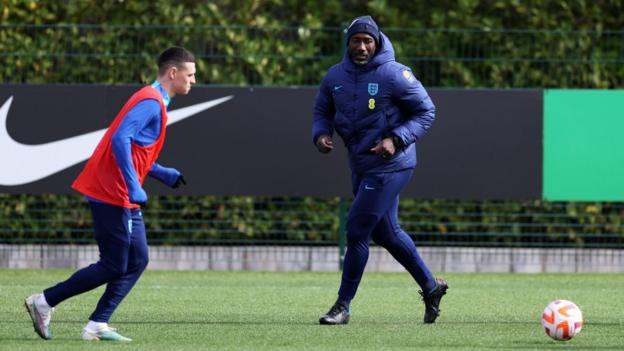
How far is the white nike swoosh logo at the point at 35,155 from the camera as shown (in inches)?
529

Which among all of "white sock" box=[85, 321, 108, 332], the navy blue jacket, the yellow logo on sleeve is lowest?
"white sock" box=[85, 321, 108, 332]

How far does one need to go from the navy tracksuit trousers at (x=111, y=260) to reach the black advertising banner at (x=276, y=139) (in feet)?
18.8

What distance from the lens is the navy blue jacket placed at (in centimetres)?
883

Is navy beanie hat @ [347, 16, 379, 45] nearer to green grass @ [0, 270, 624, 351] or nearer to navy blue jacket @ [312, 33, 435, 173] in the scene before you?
navy blue jacket @ [312, 33, 435, 173]

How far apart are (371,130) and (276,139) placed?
4.88 m

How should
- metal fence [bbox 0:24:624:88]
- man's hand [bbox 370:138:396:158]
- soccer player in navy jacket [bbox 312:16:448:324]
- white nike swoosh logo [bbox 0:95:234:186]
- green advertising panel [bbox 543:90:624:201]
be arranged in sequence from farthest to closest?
metal fence [bbox 0:24:624:88] < green advertising panel [bbox 543:90:624:201] < white nike swoosh logo [bbox 0:95:234:186] < soccer player in navy jacket [bbox 312:16:448:324] < man's hand [bbox 370:138:396:158]

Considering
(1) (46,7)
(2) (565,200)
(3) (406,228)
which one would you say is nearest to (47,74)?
(1) (46,7)

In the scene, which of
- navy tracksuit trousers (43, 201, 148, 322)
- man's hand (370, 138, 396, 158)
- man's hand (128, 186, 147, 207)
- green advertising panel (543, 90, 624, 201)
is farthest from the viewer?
green advertising panel (543, 90, 624, 201)

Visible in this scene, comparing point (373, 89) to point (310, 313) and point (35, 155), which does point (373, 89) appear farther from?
point (35, 155)

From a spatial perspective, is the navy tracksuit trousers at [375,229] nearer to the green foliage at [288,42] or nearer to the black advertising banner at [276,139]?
the black advertising banner at [276,139]

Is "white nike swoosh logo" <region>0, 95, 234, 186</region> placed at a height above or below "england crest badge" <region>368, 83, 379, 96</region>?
below

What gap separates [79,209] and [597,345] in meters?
7.47

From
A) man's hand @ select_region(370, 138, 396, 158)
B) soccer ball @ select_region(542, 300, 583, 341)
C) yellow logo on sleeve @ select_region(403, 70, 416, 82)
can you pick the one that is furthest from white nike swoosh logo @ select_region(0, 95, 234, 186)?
soccer ball @ select_region(542, 300, 583, 341)

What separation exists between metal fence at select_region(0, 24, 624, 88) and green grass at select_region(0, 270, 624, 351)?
2029mm
